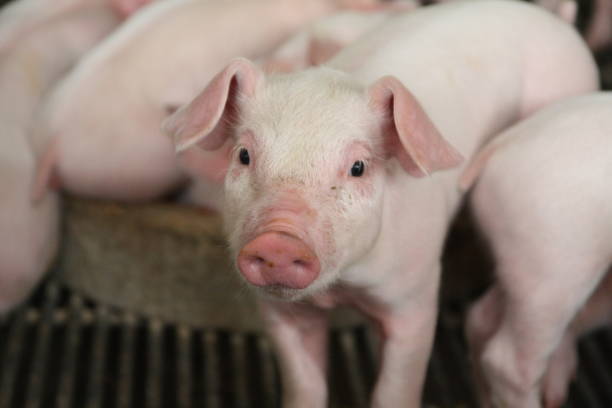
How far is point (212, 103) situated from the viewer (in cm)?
123

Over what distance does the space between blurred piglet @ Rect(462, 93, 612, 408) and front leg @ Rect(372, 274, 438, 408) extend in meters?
0.12

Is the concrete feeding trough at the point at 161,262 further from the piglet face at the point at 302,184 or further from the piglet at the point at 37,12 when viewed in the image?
the piglet face at the point at 302,184

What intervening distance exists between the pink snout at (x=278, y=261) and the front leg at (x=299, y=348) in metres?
0.35

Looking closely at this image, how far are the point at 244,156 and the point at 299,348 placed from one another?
15.8 inches

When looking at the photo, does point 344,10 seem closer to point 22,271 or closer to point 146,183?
point 146,183

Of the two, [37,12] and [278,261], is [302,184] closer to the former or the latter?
[278,261]

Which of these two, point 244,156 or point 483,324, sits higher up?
point 244,156

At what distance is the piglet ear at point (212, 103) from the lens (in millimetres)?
1219

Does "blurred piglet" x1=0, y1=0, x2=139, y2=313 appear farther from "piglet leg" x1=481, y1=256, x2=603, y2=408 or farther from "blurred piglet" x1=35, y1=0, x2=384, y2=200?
"piglet leg" x1=481, y1=256, x2=603, y2=408

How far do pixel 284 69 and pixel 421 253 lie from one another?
0.61 metres

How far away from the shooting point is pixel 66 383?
6.31 feet

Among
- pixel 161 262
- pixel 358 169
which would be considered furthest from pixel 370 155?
pixel 161 262

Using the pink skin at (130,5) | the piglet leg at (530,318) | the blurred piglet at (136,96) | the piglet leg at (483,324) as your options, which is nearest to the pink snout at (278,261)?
the piglet leg at (530,318)

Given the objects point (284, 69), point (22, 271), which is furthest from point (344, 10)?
point (22, 271)
